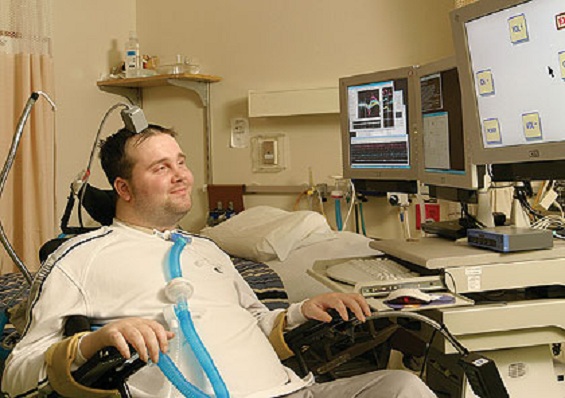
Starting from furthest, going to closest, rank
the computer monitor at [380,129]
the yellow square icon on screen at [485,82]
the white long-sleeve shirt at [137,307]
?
the computer monitor at [380,129] < the yellow square icon on screen at [485,82] < the white long-sleeve shirt at [137,307]

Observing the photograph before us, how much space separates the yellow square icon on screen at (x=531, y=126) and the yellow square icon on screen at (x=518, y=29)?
0.18 metres

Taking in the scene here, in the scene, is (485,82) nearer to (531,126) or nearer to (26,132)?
(531,126)

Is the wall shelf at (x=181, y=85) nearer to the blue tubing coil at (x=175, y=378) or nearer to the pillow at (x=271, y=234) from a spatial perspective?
the pillow at (x=271, y=234)

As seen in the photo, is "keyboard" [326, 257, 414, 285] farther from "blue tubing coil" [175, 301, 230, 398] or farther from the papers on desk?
"blue tubing coil" [175, 301, 230, 398]

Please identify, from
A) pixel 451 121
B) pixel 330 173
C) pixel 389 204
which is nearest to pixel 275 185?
pixel 330 173

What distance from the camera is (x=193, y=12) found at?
4160mm

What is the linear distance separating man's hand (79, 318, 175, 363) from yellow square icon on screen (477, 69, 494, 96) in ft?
3.55

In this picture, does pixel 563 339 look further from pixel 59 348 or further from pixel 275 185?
pixel 275 185

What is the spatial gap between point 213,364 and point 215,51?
2845 millimetres

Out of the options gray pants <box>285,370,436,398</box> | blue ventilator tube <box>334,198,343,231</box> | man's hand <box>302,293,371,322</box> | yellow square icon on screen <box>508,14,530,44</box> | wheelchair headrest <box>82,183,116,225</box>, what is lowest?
gray pants <box>285,370,436,398</box>

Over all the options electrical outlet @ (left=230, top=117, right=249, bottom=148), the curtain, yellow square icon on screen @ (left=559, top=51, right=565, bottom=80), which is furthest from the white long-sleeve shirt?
electrical outlet @ (left=230, top=117, right=249, bottom=148)

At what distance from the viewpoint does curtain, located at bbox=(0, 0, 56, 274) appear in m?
3.49

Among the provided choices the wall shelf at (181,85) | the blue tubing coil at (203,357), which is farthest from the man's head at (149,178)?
the wall shelf at (181,85)

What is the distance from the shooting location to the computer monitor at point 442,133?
209 centimetres
